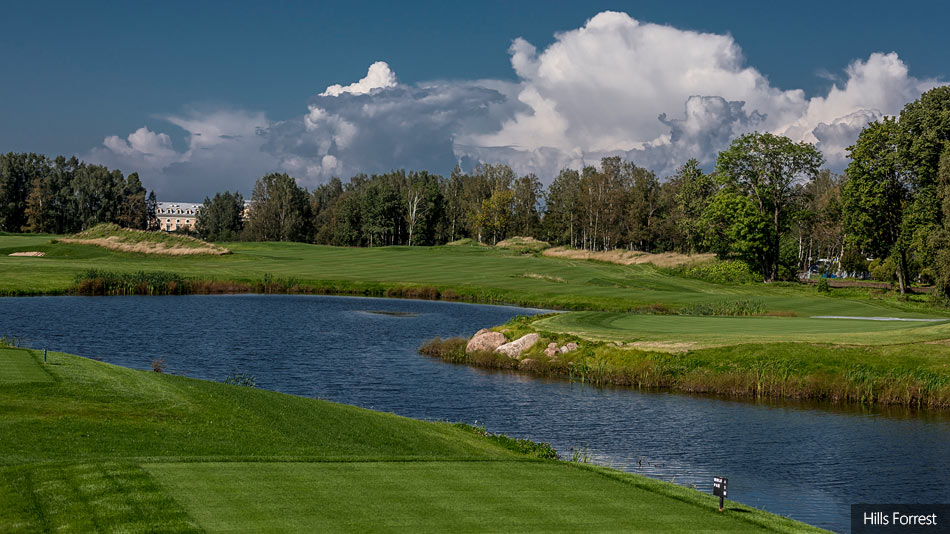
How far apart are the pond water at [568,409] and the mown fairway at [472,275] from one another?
17.1m

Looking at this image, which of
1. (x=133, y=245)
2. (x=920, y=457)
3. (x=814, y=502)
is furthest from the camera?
(x=133, y=245)

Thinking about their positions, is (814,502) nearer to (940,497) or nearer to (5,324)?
(940,497)

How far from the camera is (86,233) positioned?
10356 centimetres

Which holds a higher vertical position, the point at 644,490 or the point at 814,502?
the point at 644,490

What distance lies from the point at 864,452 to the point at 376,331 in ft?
109

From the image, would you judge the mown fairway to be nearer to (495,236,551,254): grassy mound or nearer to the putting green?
(495,236,551,254): grassy mound

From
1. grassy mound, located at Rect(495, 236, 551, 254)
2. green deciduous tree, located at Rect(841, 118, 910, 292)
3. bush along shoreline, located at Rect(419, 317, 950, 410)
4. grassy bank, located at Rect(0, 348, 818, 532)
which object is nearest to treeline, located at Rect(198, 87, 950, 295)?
green deciduous tree, located at Rect(841, 118, 910, 292)

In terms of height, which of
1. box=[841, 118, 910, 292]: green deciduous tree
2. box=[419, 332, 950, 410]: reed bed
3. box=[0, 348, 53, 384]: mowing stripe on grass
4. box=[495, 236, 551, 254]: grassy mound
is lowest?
box=[419, 332, 950, 410]: reed bed

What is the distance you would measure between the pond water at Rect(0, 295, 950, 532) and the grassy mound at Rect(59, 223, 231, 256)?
147 ft

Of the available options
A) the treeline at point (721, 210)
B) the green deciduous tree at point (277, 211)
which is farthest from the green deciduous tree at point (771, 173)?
the green deciduous tree at point (277, 211)

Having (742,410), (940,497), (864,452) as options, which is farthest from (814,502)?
(742,410)

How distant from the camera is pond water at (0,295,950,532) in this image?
20141 mm

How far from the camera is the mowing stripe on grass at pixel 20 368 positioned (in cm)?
1795

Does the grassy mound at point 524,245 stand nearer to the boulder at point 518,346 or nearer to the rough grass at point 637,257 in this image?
the rough grass at point 637,257
